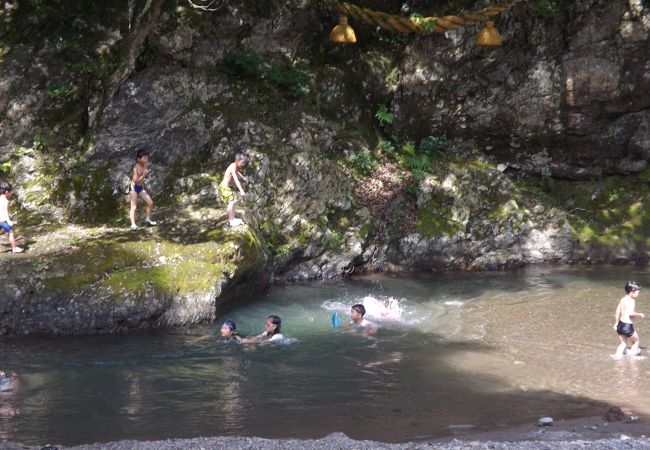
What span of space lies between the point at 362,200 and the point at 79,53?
7.55 meters

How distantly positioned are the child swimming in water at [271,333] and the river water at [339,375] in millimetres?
152

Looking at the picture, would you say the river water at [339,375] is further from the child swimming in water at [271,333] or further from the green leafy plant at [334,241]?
the green leafy plant at [334,241]

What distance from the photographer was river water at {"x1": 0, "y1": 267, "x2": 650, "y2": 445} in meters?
7.83

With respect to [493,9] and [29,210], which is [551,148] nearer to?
[493,9]

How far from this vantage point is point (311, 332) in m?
11.6

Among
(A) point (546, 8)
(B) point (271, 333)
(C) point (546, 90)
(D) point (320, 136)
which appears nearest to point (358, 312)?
(B) point (271, 333)

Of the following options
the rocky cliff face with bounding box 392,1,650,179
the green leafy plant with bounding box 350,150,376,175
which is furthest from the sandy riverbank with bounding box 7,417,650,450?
the rocky cliff face with bounding box 392,1,650,179

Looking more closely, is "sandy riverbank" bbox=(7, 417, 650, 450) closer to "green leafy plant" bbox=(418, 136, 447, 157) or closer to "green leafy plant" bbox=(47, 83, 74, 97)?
"green leafy plant" bbox=(47, 83, 74, 97)

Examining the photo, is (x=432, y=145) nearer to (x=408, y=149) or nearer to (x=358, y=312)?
(x=408, y=149)

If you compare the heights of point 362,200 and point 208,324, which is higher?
point 362,200

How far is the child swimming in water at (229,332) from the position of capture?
421 inches

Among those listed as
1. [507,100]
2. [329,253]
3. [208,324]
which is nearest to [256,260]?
[208,324]

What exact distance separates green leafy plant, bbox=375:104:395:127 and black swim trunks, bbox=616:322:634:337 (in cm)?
933

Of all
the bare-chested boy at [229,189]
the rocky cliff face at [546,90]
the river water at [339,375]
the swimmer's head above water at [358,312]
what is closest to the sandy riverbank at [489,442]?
the river water at [339,375]
